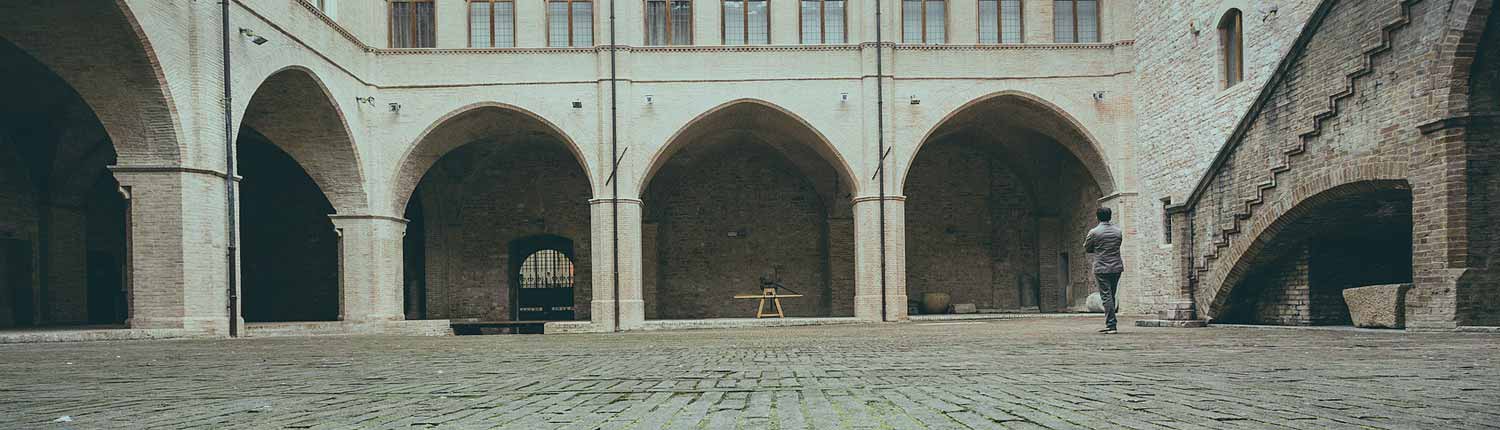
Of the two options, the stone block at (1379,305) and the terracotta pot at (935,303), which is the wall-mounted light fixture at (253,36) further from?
the terracotta pot at (935,303)

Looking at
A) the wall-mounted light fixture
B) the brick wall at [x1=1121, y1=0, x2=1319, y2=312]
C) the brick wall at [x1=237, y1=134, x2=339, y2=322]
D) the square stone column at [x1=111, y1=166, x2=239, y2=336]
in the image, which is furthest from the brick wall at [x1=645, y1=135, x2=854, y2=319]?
the square stone column at [x1=111, y1=166, x2=239, y2=336]

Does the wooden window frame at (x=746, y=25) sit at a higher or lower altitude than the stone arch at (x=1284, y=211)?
higher

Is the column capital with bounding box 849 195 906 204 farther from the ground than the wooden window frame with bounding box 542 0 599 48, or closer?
closer

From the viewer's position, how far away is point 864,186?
74.0 feet

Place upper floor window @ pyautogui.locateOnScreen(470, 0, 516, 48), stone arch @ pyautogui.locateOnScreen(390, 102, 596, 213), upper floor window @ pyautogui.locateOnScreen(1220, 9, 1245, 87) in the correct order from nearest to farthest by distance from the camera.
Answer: upper floor window @ pyautogui.locateOnScreen(1220, 9, 1245, 87) < stone arch @ pyautogui.locateOnScreen(390, 102, 596, 213) < upper floor window @ pyautogui.locateOnScreen(470, 0, 516, 48)

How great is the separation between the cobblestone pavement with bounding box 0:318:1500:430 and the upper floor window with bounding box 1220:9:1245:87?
11909 millimetres

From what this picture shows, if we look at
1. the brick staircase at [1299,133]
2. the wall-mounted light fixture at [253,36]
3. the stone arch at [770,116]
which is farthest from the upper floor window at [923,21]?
the wall-mounted light fixture at [253,36]

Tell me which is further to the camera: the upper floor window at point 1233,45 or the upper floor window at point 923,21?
the upper floor window at point 923,21

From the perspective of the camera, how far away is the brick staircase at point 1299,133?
1066 cm

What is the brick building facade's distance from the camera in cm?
1147

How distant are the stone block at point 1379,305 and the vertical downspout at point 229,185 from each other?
1548cm

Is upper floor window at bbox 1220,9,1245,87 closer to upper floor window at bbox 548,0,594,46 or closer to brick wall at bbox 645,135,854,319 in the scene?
brick wall at bbox 645,135,854,319

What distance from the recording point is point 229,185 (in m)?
16.8

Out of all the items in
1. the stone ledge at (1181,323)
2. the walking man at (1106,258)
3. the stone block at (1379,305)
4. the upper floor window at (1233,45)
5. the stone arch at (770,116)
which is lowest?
the stone ledge at (1181,323)
